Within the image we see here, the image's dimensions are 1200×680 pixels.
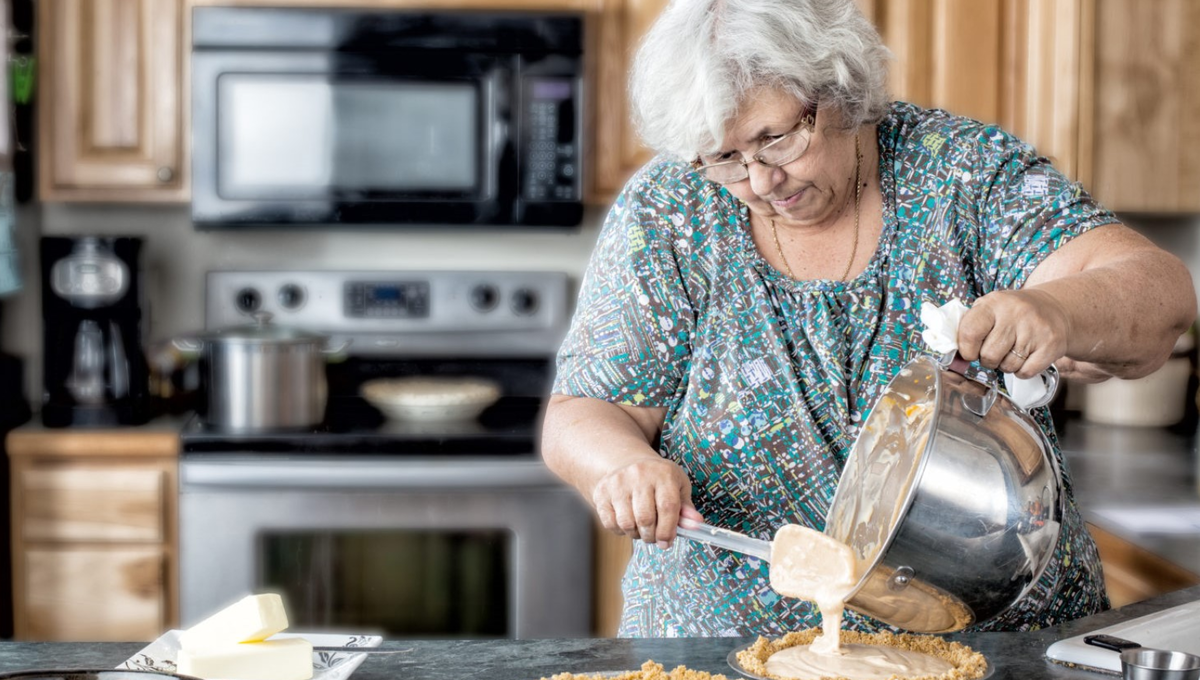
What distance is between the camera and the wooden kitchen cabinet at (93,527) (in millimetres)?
2615

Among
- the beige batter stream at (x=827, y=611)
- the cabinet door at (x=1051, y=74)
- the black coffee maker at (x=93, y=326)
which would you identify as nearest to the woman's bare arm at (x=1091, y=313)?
the beige batter stream at (x=827, y=611)

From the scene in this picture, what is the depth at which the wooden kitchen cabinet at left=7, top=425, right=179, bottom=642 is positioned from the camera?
262cm

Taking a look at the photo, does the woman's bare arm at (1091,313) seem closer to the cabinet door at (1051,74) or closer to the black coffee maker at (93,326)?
the cabinet door at (1051,74)

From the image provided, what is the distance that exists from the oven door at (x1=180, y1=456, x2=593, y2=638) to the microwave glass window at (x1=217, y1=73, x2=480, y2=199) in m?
0.60

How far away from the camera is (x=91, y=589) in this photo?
8.61ft

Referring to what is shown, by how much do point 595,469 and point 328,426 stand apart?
1428 millimetres

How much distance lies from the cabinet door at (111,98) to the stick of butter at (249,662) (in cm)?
191

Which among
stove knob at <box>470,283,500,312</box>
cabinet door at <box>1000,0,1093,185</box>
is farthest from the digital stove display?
cabinet door at <box>1000,0,1093,185</box>

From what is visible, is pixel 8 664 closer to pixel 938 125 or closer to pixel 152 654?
pixel 152 654

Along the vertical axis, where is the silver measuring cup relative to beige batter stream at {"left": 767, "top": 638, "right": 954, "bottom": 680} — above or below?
above

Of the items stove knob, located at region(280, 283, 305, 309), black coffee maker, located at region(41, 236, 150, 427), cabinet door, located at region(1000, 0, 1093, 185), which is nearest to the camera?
cabinet door, located at region(1000, 0, 1093, 185)

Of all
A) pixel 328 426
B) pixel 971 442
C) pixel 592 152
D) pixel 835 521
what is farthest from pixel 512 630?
pixel 971 442

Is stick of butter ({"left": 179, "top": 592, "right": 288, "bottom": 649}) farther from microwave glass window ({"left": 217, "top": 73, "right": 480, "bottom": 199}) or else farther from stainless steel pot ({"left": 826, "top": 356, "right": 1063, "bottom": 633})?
microwave glass window ({"left": 217, "top": 73, "right": 480, "bottom": 199})

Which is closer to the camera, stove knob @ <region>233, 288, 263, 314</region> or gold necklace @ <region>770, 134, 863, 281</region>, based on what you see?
gold necklace @ <region>770, 134, 863, 281</region>
